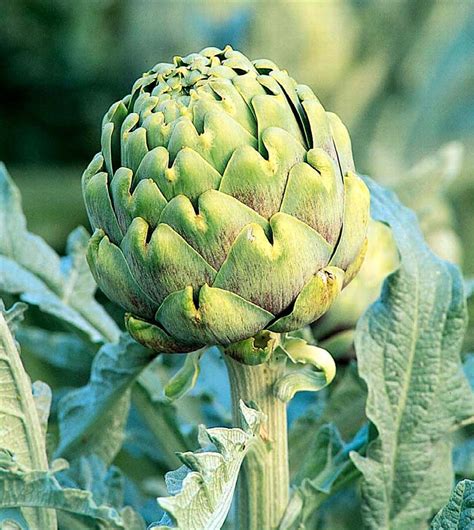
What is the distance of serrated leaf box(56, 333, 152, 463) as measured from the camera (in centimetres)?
68

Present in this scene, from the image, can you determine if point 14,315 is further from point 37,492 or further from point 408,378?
point 408,378

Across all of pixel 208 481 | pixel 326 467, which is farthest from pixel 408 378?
pixel 208 481

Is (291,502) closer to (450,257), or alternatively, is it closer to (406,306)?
(406,306)

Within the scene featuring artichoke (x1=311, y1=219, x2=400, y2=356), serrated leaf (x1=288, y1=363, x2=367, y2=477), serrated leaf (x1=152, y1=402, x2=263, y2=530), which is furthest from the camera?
artichoke (x1=311, y1=219, x2=400, y2=356)

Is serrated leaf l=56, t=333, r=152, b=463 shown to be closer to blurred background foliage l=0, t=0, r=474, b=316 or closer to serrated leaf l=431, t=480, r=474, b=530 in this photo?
serrated leaf l=431, t=480, r=474, b=530

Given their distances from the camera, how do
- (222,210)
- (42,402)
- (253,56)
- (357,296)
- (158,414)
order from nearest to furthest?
(222,210) < (42,402) < (158,414) < (357,296) < (253,56)

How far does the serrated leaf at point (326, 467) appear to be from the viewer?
25.7 inches

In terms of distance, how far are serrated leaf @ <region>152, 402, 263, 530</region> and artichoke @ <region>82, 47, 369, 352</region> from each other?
5cm

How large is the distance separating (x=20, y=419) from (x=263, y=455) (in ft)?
0.45

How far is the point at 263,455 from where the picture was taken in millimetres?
610

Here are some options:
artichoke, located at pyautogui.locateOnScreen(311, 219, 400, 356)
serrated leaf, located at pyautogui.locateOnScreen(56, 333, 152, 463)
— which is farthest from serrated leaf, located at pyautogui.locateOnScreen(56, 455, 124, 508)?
artichoke, located at pyautogui.locateOnScreen(311, 219, 400, 356)

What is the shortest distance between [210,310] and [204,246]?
3 cm

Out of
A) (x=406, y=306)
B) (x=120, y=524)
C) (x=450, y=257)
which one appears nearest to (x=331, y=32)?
(x=450, y=257)

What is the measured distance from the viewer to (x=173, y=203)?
52 cm
